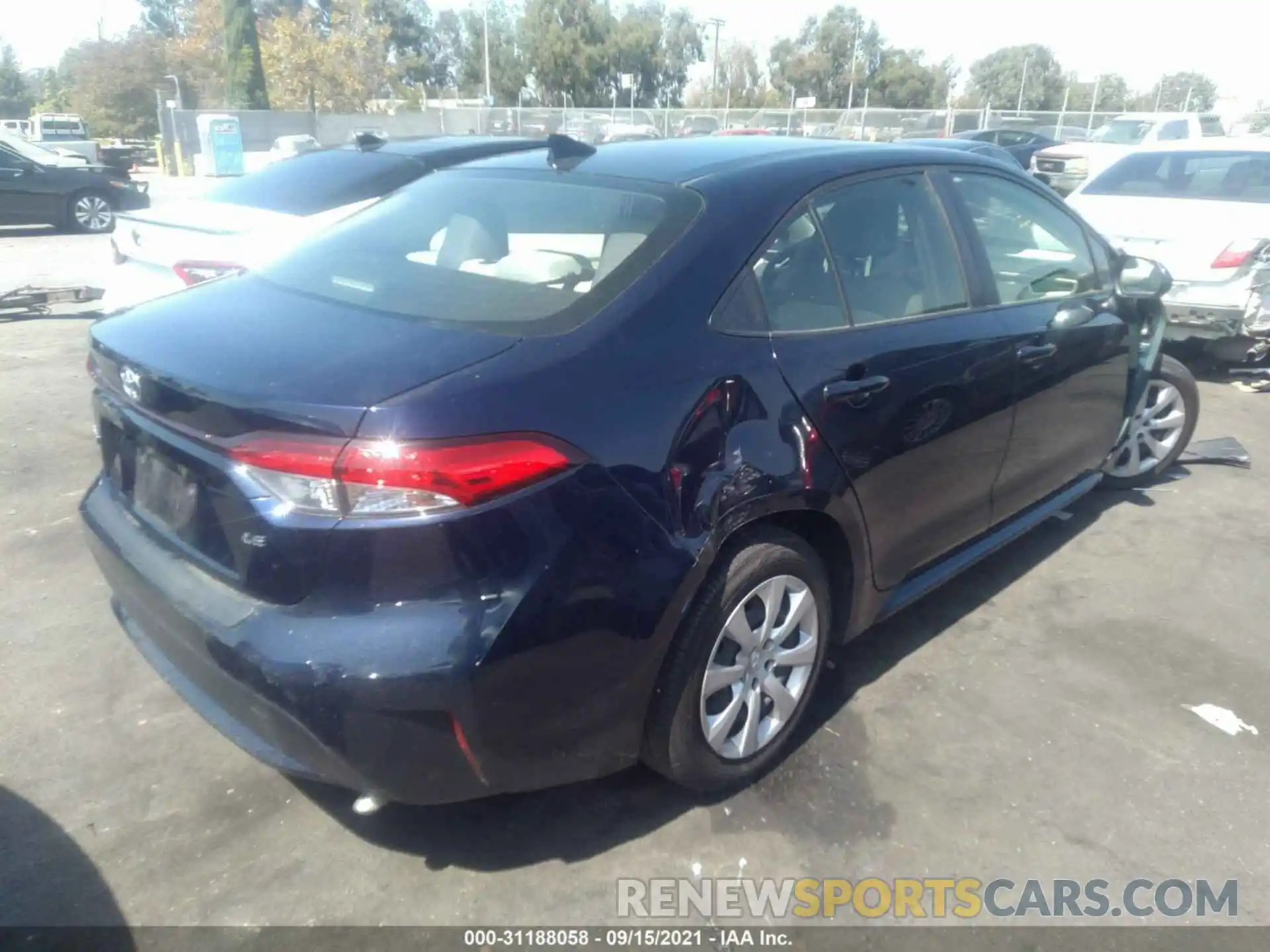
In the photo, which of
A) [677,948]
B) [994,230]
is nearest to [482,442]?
[677,948]

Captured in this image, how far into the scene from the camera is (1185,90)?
83.9 metres

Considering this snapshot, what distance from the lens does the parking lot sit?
2.49m

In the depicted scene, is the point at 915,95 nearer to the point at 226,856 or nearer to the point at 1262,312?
the point at 1262,312

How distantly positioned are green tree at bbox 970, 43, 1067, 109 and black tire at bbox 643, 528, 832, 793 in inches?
3294

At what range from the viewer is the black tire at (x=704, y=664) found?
2.48 m

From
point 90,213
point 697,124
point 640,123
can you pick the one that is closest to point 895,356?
point 90,213

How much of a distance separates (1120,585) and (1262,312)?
396 centimetres

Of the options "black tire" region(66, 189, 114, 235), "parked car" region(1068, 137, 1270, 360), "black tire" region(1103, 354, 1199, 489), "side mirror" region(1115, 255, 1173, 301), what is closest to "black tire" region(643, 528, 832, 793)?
"side mirror" region(1115, 255, 1173, 301)

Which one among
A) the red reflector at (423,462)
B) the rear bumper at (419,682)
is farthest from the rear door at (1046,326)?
the red reflector at (423,462)

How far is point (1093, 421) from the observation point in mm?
4195

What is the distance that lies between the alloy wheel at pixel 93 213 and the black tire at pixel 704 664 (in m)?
16.0

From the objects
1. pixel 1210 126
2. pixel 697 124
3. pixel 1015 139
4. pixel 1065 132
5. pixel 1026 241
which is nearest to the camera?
Result: pixel 1026 241

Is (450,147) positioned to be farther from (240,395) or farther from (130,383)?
(240,395)

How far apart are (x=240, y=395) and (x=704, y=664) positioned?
1310mm
